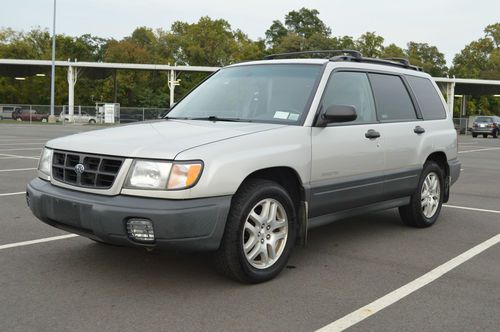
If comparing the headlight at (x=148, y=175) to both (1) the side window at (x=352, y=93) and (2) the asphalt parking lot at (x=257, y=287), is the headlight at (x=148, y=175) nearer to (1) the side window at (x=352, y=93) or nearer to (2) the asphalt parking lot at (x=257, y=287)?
(2) the asphalt parking lot at (x=257, y=287)

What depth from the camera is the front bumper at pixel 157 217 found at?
3.72 m

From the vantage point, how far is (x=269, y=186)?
430 cm

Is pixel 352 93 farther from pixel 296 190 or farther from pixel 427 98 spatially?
pixel 427 98

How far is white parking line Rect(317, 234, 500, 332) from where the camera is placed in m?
3.57

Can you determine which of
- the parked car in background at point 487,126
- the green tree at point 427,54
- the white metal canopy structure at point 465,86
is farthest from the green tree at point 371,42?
the parked car in background at point 487,126

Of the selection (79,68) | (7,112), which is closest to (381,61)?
(79,68)

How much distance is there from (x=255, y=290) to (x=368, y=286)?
2.85ft

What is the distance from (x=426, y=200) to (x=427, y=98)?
3.91 feet

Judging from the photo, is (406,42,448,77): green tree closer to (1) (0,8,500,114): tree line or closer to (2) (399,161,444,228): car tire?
(1) (0,8,500,114): tree line

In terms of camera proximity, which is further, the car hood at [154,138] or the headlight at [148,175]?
the car hood at [154,138]

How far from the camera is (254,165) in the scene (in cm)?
416

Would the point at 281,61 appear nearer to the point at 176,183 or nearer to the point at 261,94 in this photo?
the point at 261,94

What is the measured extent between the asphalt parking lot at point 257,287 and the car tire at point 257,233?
151mm

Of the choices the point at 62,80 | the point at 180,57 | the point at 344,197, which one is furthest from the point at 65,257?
the point at 180,57
